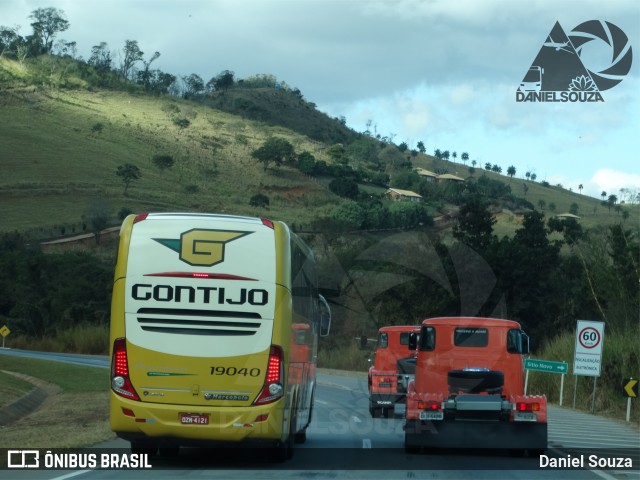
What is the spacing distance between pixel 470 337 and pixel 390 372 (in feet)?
27.7

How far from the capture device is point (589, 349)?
109 ft

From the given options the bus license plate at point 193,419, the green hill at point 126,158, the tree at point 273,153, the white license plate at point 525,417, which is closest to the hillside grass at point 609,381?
the white license plate at point 525,417

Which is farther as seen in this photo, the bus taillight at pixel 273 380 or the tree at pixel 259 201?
the tree at pixel 259 201

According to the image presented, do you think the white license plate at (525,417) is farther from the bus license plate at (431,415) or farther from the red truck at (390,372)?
the red truck at (390,372)

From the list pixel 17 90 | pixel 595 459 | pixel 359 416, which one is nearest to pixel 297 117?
pixel 17 90

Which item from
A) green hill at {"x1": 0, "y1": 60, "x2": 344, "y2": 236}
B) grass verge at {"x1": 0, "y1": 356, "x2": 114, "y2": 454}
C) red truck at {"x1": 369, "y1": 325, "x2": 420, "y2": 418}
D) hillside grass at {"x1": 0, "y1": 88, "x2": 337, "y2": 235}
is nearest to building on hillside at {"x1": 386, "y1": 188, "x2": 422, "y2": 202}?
green hill at {"x1": 0, "y1": 60, "x2": 344, "y2": 236}

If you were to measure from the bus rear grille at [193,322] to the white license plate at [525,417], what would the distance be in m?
5.58

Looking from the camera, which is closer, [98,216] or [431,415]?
[431,415]

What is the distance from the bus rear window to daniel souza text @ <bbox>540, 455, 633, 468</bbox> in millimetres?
3086

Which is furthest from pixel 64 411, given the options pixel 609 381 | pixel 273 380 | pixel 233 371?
pixel 609 381

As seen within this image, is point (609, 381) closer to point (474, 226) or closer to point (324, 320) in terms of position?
point (324, 320)

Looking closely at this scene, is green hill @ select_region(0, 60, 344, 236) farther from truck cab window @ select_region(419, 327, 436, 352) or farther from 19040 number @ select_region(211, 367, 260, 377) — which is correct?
19040 number @ select_region(211, 367, 260, 377)

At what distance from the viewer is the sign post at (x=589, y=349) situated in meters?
33.1

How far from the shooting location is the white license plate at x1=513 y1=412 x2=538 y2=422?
58.2 feet
